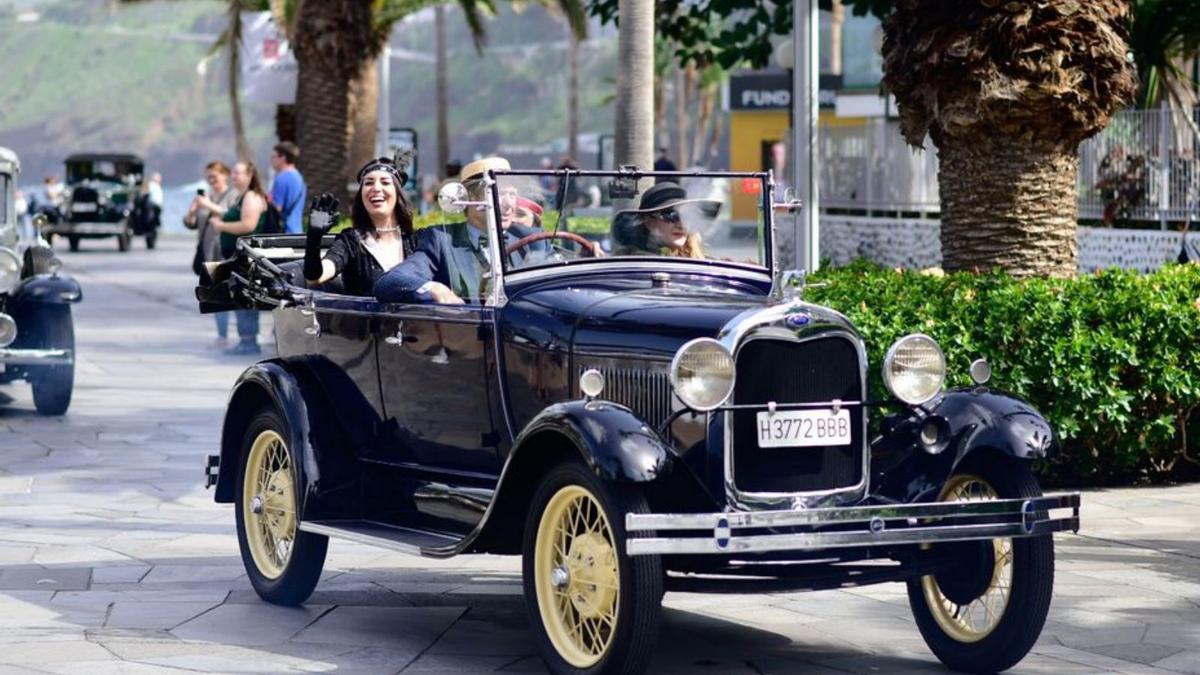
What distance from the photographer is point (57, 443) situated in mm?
13391

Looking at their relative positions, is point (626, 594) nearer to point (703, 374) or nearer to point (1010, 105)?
point (703, 374)

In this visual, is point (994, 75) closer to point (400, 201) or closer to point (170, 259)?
point (400, 201)

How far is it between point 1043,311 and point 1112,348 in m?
0.39

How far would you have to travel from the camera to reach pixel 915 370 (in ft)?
23.2

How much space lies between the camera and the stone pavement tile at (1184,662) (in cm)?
700

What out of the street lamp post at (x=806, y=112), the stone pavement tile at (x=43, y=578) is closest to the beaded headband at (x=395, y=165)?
the stone pavement tile at (x=43, y=578)

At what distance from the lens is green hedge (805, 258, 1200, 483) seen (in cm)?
1070

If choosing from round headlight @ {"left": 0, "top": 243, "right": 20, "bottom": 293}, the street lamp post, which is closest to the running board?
the street lamp post

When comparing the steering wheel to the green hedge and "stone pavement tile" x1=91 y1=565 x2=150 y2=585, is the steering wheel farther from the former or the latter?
the green hedge

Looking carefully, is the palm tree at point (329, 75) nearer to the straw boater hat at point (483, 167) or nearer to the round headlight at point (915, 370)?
the straw boater hat at point (483, 167)

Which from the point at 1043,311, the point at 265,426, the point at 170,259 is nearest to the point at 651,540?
the point at 265,426

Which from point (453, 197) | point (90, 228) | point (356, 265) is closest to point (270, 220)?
point (356, 265)

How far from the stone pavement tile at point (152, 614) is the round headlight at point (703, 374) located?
2291 mm

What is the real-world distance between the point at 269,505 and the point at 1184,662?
3571 millimetres
